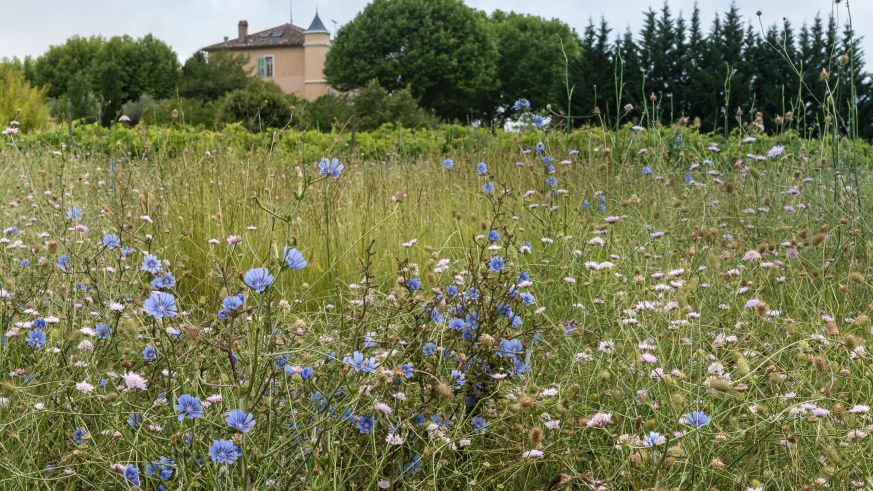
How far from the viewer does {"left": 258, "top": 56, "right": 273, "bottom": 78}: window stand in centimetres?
5912

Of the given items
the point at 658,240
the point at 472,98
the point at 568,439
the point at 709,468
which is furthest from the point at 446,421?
the point at 472,98

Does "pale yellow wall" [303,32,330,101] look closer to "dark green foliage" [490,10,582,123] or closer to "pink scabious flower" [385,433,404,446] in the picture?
"dark green foliage" [490,10,582,123]

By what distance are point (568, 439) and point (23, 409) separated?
5.12 ft

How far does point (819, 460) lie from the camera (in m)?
2.16

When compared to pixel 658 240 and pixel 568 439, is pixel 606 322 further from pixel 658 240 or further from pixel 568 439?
pixel 658 240

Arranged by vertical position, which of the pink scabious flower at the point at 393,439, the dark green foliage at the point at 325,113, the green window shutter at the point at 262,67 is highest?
the green window shutter at the point at 262,67

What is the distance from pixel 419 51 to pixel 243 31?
25944 millimetres

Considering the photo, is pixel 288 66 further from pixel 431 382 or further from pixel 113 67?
pixel 431 382

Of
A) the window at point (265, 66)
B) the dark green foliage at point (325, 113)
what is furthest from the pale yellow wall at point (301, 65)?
the dark green foliage at point (325, 113)

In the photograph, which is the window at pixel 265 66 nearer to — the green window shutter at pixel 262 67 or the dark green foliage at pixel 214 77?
the green window shutter at pixel 262 67

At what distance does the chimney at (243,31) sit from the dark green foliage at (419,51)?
21.3m

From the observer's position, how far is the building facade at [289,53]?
55.8 meters

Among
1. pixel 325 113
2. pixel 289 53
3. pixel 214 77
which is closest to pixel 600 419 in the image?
pixel 325 113

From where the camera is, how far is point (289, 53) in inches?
2318
